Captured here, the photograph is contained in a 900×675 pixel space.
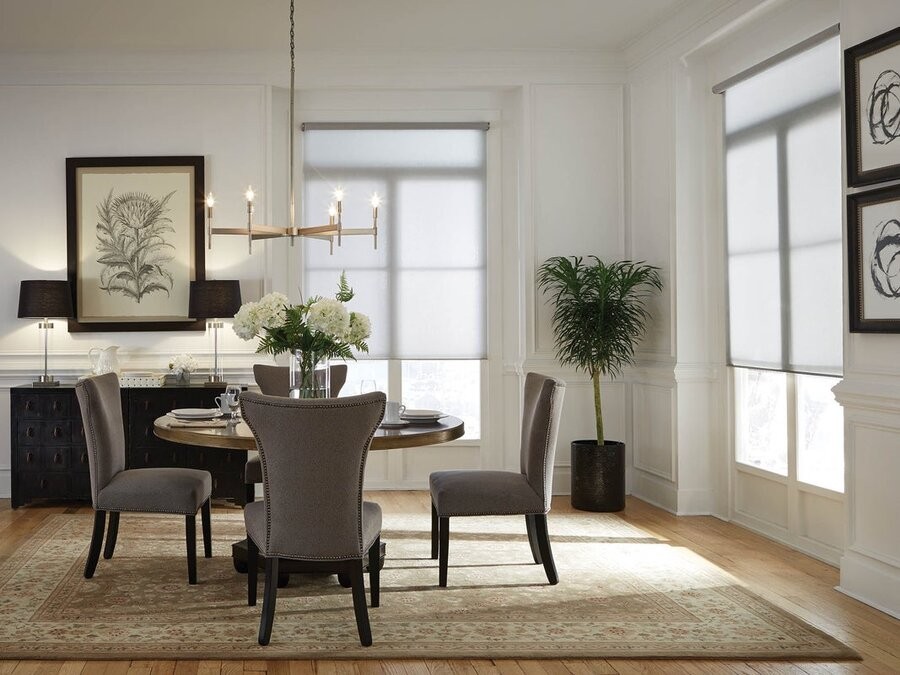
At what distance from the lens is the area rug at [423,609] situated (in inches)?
123

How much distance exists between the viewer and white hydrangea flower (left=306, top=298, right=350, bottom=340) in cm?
367

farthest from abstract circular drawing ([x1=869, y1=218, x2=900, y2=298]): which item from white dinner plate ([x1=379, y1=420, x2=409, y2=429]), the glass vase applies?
the glass vase

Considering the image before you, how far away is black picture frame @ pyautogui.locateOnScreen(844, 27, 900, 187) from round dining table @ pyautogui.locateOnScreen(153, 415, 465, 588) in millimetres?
2000

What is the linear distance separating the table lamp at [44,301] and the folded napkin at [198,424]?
220cm

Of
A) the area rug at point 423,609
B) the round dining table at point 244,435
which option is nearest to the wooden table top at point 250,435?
the round dining table at point 244,435

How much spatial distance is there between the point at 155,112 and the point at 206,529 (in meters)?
3.19

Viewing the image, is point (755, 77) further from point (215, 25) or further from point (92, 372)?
point (92, 372)

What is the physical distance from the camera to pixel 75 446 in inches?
223

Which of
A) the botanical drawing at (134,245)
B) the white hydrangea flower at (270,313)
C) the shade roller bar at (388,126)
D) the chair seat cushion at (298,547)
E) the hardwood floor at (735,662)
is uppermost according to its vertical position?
the shade roller bar at (388,126)

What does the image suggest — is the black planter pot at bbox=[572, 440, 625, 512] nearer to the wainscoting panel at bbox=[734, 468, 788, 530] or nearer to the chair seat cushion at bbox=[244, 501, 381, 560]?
the wainscoting panel at bbox=[734, 468, 788, 530]

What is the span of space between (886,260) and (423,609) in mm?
2324

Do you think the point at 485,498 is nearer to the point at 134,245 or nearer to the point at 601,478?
the point at 601,478

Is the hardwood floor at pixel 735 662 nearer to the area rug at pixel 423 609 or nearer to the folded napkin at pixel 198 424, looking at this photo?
the area rug at pixel 423 609

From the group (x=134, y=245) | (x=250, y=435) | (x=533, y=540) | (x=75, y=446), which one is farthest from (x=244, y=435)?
(x=134, y=245)
